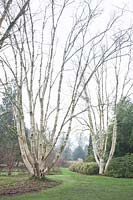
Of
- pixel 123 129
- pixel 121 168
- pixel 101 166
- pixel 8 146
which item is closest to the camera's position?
pixel 121 168

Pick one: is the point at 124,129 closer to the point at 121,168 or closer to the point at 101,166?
the point at 101,166

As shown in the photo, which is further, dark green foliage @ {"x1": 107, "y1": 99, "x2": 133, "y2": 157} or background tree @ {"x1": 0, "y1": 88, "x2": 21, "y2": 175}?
dark green foliage @ {"x1": 107, "y1": 99, "x2": 133, "y2": 157}

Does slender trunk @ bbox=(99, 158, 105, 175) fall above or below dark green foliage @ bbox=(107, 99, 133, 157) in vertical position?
below

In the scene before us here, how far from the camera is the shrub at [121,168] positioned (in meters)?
19.2

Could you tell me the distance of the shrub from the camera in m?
19.2

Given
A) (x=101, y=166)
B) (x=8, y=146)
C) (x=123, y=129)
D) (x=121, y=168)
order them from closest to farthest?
(x=121, y=168) → (x=101, y=166) → (x=123, y=129) → (x=8, y=146)

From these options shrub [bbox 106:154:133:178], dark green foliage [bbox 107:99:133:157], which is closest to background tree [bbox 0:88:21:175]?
shrub [bbox 106:154:133:178]

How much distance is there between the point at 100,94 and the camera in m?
22.7

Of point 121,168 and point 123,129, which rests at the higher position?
point 123,129

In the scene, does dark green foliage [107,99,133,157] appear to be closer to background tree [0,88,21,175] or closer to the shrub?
the shrub

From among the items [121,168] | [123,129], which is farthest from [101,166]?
[123,129]

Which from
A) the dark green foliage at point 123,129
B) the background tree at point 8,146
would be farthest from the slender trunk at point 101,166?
the background tree at point 8,146

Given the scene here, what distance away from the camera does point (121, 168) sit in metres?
19.5

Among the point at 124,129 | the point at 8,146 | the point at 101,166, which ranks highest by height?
the point at 124,129
